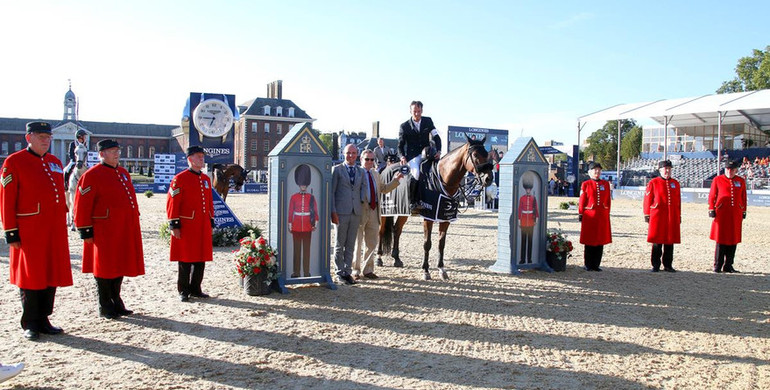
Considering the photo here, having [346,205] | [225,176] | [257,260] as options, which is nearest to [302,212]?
[346,205]

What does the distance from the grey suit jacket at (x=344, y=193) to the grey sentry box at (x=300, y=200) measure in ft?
0.82

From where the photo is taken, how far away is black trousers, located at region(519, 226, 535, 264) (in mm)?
9922

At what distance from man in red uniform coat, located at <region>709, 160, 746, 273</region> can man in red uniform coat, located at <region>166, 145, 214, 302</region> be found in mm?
9103

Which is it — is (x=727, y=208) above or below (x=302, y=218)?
above

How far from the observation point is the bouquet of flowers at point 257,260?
293 inches

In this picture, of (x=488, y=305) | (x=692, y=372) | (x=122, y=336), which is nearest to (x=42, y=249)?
(x=122, y=336)

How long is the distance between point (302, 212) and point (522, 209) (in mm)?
4109

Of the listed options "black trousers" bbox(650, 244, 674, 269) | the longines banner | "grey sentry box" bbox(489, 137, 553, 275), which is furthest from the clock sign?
"black trousers" bbox(650, 244, 674, 269)

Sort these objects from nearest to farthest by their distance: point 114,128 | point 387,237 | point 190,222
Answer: point 190,222 < point 387,237 < point 114,128

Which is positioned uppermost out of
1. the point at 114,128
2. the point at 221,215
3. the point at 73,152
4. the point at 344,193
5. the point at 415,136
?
the point at 114,128

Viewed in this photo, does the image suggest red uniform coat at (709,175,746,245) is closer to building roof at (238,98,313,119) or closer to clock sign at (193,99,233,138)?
clock sign at (193,99,233,138)

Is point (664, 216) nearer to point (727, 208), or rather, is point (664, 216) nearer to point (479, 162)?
point (727, 208)

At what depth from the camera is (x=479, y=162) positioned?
340 inches

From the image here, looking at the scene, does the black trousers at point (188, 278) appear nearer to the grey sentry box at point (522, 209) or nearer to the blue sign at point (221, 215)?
the blue sign at point (221, 215)
